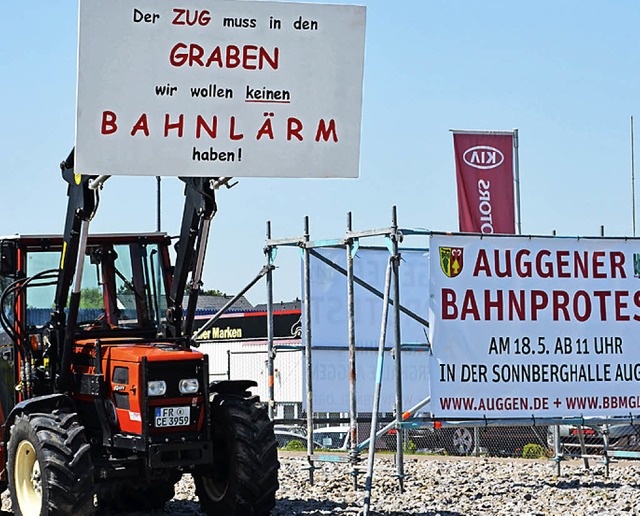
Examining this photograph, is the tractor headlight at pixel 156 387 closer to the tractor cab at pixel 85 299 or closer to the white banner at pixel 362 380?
the tractor cab at pixel 85 299

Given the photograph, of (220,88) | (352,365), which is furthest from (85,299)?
(352,365)

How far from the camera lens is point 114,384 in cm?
1047

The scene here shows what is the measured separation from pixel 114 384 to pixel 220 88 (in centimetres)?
277

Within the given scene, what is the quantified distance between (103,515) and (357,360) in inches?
186

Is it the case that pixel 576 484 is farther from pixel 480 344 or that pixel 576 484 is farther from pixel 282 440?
pixel 282 440

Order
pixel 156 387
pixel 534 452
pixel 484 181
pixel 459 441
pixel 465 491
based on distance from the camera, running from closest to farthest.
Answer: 1. pixel 156 387
2. pixel 465 491
3. pixel 484 181
4. pixel 534 452
5. pixel 459 441

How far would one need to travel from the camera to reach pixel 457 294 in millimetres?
12977

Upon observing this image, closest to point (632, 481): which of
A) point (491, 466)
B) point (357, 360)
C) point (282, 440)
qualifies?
point (491, 466)

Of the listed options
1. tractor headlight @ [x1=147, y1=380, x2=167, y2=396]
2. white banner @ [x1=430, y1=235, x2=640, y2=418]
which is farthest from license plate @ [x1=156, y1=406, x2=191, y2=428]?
white banner @ [x1=430, y1=235, x2=640, y2=418]

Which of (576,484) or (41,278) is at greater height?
(41,278)

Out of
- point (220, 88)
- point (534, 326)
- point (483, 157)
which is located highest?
point (483, 157)

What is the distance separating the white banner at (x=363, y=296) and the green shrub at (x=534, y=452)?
4338 mm

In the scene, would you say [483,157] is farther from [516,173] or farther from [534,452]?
[534,452]

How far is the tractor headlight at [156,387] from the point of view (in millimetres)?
10086
